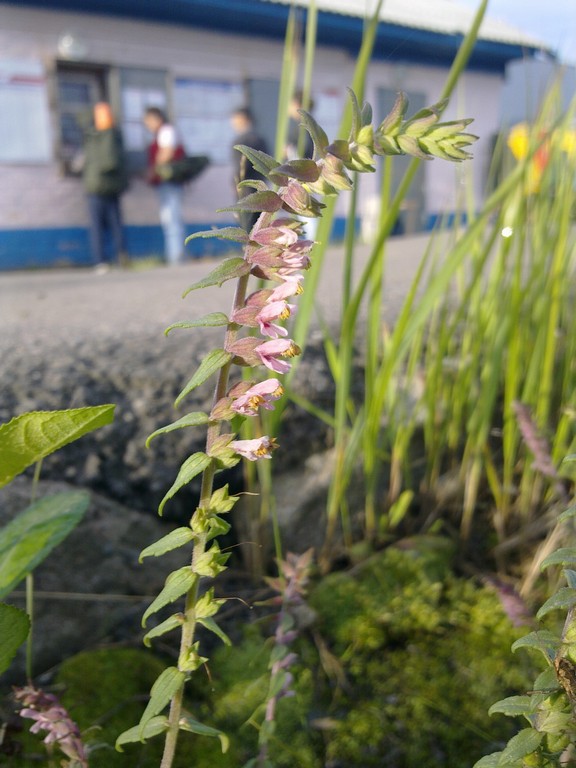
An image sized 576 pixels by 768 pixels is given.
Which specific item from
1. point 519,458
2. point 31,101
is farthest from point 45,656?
point 31,101

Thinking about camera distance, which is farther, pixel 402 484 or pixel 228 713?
pixel 402 484

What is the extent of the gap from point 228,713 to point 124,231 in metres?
8.12

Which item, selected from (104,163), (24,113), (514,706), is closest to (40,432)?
(514,706)

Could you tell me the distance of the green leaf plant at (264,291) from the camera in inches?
16.7

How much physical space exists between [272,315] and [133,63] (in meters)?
8.72

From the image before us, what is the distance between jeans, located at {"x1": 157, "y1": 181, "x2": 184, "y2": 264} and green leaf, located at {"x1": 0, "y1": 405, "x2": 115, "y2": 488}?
23.8 feet

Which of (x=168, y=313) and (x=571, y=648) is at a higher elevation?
(x=571, y=648)

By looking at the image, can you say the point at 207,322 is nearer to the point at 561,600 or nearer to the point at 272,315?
the point at 272,315

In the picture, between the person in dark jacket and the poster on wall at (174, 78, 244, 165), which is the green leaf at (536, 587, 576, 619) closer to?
the person in dark jacket

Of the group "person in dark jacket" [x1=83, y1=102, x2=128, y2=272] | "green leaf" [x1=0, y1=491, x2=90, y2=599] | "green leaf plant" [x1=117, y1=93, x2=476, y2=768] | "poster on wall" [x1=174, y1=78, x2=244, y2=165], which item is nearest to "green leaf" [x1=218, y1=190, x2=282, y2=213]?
"green leaf plant" [x1=117, y1=93, x2=476, y2=768]

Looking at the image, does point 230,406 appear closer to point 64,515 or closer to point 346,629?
point 64,515

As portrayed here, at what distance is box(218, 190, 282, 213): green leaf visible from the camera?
42cm

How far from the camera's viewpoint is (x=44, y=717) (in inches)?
23.1

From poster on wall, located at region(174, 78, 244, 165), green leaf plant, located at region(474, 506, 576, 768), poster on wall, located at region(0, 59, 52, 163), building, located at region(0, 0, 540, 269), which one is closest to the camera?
green leaf plant, located at region(474, 506, 576, 768)
